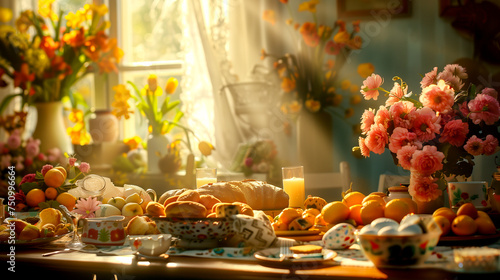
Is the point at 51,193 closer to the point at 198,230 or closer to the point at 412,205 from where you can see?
the point at 198,230

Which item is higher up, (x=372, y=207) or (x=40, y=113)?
(x=40, y=113)

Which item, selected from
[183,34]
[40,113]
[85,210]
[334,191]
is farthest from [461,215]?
[40,113]

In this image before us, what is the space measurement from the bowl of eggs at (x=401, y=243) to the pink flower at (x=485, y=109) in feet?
1.59

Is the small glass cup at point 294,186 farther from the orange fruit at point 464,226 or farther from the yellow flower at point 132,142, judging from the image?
the yellow flower at point 132,142

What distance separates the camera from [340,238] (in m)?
1.19

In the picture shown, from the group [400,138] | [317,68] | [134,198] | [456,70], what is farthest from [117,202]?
[317,68]

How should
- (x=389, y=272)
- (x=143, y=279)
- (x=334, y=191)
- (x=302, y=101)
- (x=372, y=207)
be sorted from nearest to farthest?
(x=389, y=272) < (x=143, y=279) < (x=372, y=207) < (x=334, y=191) < (x=302, y=101)

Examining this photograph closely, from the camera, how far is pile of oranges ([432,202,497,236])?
4.00 ft

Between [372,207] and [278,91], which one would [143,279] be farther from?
[278,91]

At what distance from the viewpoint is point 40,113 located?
3.42m

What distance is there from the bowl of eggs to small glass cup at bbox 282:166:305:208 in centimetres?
81

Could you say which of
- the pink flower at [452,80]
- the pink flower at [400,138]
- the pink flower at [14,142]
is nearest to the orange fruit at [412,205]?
the pink flower at [400,138]

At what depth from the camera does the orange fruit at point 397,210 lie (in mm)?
1290

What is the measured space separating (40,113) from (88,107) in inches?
18.4
